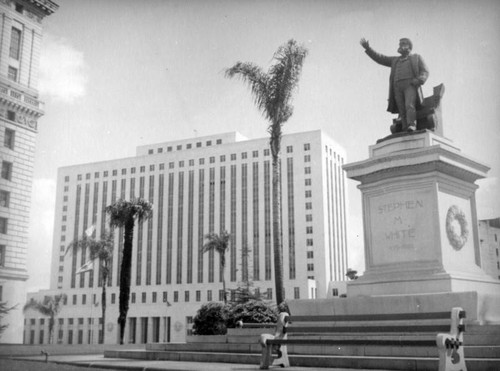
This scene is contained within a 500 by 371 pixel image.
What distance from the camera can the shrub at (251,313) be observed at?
58.0 feet

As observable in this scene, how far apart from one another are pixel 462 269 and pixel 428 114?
158 inches

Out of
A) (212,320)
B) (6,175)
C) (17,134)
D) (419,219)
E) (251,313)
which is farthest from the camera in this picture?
(17,134)

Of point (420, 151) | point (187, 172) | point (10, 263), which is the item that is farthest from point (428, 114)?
point (187, 172)

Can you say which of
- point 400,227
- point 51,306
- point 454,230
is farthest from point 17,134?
point 51,306

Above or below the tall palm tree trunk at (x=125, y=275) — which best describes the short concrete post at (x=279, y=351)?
below

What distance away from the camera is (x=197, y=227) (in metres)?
112

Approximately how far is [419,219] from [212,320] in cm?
819

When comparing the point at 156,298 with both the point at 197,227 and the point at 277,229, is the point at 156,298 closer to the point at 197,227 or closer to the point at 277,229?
the point at 197,227

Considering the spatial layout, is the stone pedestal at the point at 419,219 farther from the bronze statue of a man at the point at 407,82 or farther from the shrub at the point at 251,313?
the shrub at the point at 251,313

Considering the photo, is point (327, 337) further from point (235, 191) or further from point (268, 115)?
point (235, 191)

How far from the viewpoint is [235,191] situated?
4365 inches

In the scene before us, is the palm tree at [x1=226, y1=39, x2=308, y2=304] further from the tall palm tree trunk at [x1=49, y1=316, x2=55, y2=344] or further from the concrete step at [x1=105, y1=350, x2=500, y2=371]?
the tall palm tree trunk at [x1=49, y1=316, x2=55, y2=344]

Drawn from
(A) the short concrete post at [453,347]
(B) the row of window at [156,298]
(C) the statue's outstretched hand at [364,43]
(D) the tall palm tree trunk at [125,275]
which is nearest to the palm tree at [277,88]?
Answer: (C) the statue's outstretched hand at [364,43]

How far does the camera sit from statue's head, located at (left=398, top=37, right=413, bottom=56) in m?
14.5
